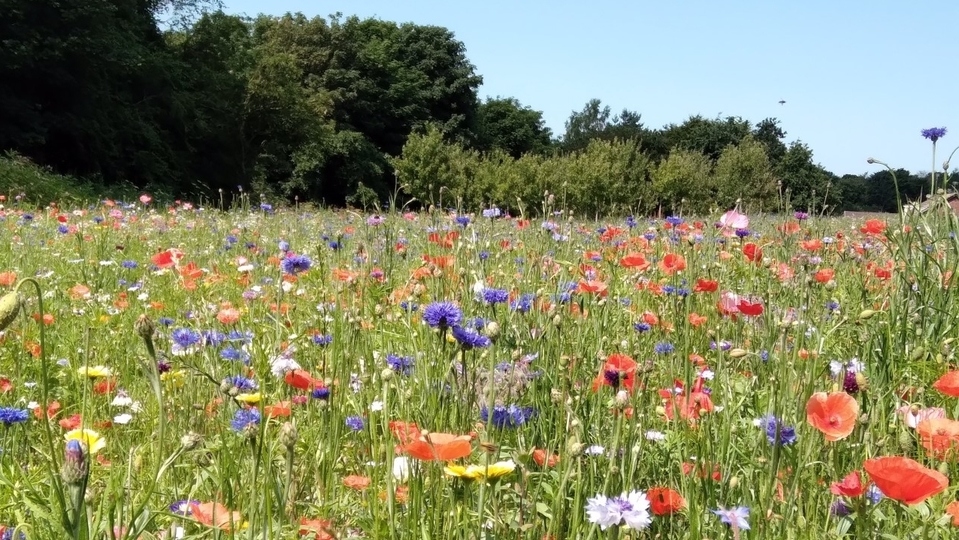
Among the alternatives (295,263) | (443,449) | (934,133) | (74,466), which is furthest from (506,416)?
(934,133)

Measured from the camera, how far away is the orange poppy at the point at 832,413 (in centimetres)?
106

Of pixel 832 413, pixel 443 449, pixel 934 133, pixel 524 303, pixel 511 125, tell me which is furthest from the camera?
pixel 511 125

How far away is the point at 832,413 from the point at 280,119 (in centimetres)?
2619

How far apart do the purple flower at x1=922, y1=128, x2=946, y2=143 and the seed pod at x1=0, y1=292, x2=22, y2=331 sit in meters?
2.63

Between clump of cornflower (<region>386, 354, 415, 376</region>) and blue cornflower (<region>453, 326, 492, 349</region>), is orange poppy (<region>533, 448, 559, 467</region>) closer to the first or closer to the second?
blue cornflower (<region>453, 326, 492, 349</region>)

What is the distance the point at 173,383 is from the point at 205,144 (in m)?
24.8

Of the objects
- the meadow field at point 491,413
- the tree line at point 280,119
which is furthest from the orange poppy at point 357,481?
the tree line at point 280,119

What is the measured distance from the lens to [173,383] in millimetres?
1820

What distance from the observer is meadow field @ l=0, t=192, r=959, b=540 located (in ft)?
3.57

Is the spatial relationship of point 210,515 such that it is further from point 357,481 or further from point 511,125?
point 511,125

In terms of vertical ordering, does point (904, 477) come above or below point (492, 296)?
below

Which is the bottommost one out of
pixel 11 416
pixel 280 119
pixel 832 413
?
pixel 11 416

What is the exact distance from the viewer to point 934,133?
248cm

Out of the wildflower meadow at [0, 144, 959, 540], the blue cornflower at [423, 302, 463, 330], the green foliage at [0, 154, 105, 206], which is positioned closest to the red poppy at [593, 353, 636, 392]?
the wildflower meadow at [0, 144, 959, 540]
